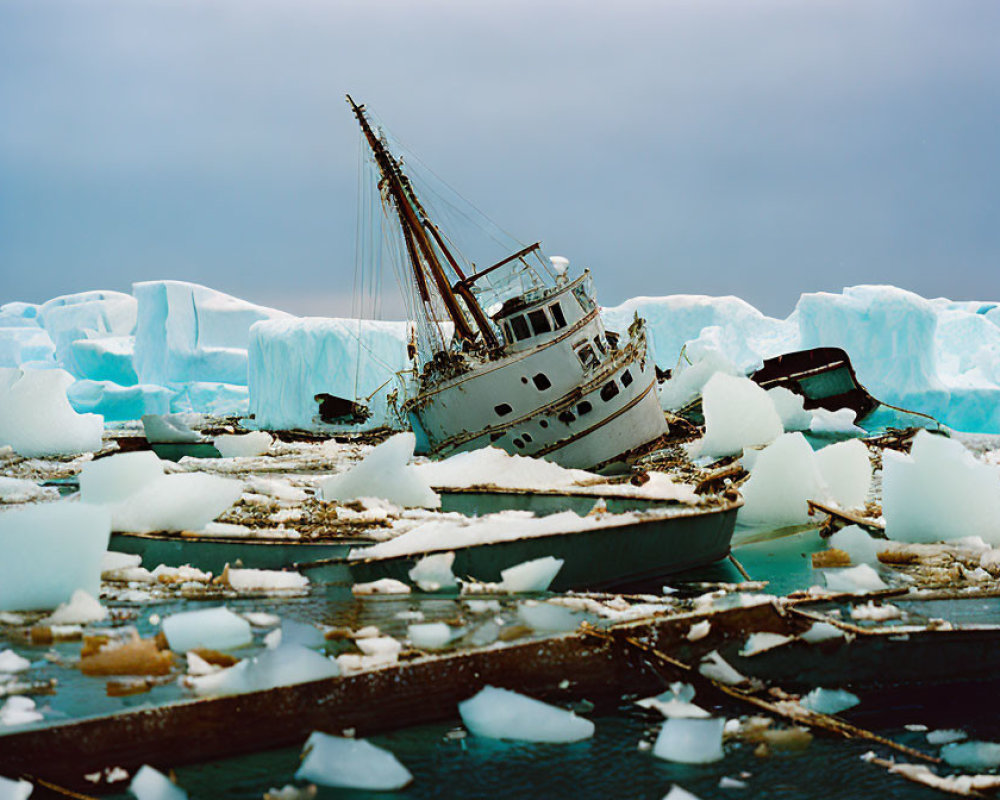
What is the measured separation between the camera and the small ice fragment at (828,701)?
3549mm

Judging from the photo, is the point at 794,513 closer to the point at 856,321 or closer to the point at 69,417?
the point at 69,417

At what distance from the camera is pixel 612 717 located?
3.35 m

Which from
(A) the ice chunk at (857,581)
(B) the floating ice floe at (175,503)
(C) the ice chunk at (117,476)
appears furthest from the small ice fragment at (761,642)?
(C) the ice chunk at (117,476)

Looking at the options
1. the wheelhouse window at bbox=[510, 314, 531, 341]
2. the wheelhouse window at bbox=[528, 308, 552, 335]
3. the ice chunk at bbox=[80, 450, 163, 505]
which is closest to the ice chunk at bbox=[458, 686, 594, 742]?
the ice chunk at bbox=[80, 450, 163, 505]

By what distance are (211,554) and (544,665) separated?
10.3ft

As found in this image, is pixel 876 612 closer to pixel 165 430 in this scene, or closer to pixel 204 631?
pixel 204 631

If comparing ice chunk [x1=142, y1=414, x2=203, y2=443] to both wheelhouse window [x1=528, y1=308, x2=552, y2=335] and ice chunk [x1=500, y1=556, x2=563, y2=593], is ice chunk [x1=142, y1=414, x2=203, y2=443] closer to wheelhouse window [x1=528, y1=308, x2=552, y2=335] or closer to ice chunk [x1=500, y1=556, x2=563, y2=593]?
wheelhouse window [x1=528, y1=308, x2=552, y2=335]

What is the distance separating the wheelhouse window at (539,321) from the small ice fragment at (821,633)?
13.6 m

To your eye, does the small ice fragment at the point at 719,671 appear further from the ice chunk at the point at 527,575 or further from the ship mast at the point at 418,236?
the ship mast at the point at 418,236

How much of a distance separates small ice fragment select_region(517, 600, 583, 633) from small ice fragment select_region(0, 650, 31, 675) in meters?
2.13

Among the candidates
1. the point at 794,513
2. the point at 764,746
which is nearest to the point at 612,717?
the point at 764,746

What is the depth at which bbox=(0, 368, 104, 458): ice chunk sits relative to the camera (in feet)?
51.5

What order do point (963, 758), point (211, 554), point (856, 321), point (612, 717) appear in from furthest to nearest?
point (856, 321)
point (211, 554)
point (612, 717)
point (963, 758)

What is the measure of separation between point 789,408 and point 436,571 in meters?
13.8
